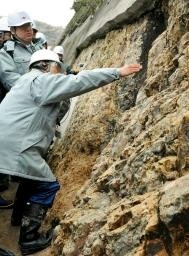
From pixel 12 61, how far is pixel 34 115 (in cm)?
218

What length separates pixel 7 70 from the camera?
7.47m

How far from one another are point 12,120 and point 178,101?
2265mm

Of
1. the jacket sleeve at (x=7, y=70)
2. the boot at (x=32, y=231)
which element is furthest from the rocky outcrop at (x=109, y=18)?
the boot at (x=32, y=231)

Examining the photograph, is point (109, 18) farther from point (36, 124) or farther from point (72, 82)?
point (36, 124)

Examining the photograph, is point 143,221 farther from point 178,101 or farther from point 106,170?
point 106,170

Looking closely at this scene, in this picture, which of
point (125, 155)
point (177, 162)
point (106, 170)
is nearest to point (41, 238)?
point (106, 170)

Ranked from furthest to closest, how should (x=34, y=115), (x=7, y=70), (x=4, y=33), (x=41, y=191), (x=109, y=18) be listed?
(x=4, y=33)
(x=109, y=18)
(x=7, y=70)
(x=41, y=191)
(x=34, y=115)

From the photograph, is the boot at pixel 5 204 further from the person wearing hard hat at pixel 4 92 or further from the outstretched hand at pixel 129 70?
the outstretched hand at pixel 129 70

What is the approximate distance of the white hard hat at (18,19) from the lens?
7090 mm

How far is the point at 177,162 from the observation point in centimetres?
379

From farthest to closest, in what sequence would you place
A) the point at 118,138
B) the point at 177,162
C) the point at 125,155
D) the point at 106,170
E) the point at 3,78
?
1. the point at 3,78
2. the point at 118,138
3. the point at 106,170
4. the point at 125,155
5. the point at 177,162

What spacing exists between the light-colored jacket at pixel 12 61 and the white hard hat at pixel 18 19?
0.44 meters

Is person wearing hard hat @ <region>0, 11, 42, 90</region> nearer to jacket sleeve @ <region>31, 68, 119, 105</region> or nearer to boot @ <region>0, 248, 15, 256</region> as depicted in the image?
jacket sleeve @ <region>31, 68, 119, 105</region>

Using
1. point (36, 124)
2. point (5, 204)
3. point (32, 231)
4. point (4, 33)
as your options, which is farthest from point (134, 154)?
point (4, 33)
